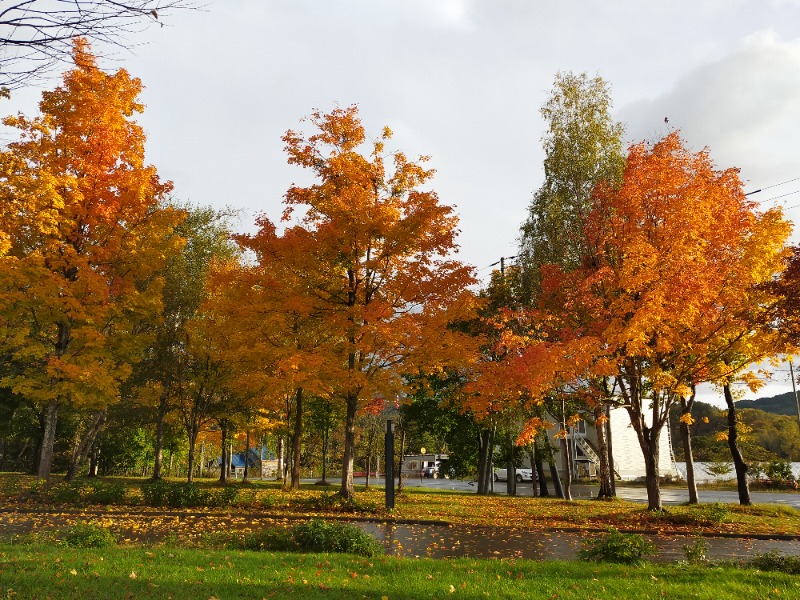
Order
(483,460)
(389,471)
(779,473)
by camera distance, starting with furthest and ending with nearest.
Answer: (779,473)
(483,460)
(389,471)

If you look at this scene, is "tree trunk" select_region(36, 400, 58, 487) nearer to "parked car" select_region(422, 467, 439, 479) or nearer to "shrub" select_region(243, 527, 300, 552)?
"shrub" select_region(243, 527, 300, 552)

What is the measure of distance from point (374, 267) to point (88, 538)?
38.3ft

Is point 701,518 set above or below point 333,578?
below

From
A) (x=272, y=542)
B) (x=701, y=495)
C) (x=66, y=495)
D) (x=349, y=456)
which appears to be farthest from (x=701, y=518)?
(x=701, y=495)

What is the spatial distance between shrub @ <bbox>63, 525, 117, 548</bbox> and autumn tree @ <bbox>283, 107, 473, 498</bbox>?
9.04 m

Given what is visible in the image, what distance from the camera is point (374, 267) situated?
63.0 feet

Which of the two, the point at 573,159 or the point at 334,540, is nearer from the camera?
the point at 334,540

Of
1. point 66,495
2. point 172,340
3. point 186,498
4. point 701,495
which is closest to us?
point 186,498

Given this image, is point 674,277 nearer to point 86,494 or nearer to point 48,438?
point 86,494

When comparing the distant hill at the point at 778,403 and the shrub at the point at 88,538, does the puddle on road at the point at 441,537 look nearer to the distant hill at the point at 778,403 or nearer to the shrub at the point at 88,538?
the shrub at the point at 88,538

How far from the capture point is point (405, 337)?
18.0 m

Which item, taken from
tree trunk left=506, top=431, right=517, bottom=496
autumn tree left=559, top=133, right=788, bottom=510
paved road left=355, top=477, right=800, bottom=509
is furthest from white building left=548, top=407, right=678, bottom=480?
autumn tree left=559, top=133, right=788, bottom=510

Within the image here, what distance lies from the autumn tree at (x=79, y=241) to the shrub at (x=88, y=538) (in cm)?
1046

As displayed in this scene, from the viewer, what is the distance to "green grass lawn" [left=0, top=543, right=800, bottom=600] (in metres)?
6.68
